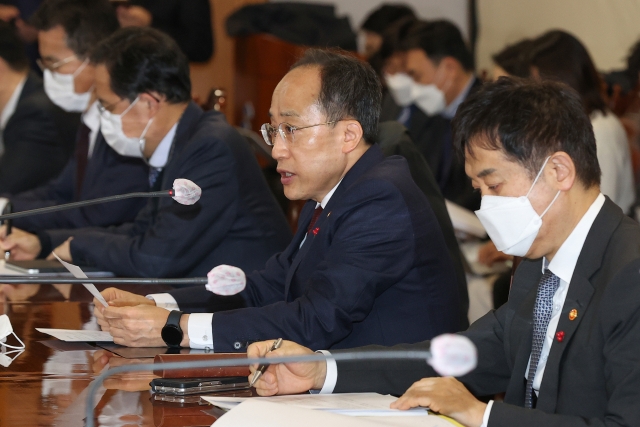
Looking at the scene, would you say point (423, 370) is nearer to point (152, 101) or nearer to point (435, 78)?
point (152, 101)

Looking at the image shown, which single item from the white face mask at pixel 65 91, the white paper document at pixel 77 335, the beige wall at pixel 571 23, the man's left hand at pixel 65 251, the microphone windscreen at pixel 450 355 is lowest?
the microphone windscreen at pixel 450 355

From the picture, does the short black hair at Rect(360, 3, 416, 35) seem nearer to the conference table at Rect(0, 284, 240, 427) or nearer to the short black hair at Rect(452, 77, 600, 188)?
the conference table at Rect(0, 284, 240, 427)

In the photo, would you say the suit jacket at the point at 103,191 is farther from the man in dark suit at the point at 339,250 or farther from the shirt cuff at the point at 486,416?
the shirt cuff at the point at 486,416

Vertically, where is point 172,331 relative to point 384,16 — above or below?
below

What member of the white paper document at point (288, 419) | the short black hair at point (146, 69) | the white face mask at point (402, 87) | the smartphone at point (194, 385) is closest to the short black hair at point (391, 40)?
the white face mask at point (402, 87)

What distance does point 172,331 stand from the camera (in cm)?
195

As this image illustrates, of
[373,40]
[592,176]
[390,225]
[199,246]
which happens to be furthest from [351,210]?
[373,40]

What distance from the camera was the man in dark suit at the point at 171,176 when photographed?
9.20 feet

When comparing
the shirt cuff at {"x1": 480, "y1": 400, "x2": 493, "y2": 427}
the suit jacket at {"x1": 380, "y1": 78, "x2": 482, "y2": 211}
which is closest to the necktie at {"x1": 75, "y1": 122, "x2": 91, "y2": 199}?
the suit jacket at {"x1": 380, "y1": 78, "x2": 482, "y2": 211}

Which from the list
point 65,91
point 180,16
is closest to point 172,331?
point 65,91

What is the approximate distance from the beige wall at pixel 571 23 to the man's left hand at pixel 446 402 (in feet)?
11.6

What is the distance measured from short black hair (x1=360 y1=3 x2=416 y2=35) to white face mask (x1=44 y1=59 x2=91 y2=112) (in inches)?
109

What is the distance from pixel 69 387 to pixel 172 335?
0.38 m

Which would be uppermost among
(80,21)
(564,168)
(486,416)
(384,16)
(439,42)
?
(384,16)
